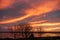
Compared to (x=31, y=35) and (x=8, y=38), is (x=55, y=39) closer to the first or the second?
(x=31, y=35)

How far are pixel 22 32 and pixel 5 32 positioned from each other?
1.64 m

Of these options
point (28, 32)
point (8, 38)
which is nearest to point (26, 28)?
point (28, 32)

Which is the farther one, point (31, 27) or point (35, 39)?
point (31, 27)

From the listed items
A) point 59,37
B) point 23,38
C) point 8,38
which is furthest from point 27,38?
point 59,37

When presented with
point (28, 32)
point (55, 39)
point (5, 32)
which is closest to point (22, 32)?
point (28, 32)

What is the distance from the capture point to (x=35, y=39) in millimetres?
17000

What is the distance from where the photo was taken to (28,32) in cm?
1731

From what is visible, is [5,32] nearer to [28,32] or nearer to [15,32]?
[15,32]

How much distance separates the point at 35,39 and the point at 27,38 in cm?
65

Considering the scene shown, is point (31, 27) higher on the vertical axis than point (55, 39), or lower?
higher

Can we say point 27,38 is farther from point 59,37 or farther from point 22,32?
point 59,37

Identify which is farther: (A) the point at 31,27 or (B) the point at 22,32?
(A) the point at 31,27

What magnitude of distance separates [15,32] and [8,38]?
0.83 m

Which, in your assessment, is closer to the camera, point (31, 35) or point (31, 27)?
point (31, 35)
